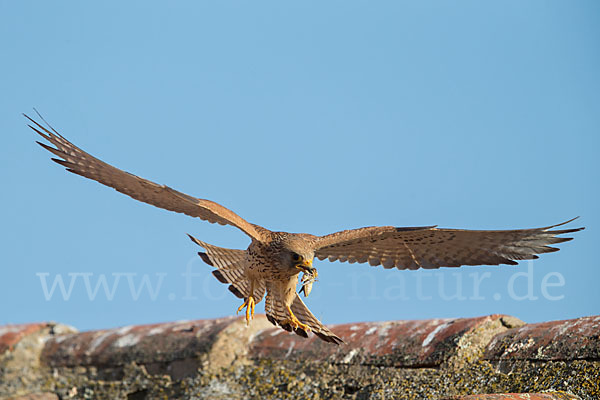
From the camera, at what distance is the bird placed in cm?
601

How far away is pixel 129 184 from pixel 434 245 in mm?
2502

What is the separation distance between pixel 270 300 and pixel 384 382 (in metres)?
1.13

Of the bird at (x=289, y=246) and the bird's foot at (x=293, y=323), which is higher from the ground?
the bird at (x=289, y=246)

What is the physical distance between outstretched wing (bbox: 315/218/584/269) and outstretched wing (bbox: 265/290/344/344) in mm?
495

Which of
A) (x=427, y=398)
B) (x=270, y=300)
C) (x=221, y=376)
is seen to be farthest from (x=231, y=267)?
(x=427, y=398)

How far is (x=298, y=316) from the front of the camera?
251 inches

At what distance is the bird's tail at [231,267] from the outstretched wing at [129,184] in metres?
0.26

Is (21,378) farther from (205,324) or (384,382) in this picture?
(384,382)

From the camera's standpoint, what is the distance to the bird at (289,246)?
6.01m

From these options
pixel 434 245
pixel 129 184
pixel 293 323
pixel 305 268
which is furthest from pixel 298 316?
pixel 129 184

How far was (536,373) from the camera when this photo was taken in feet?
17.3

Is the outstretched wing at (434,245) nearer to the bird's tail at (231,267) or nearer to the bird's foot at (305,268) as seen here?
the bird's foot at (305,268)

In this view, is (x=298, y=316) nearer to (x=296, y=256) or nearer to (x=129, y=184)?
(x=296, y=256)

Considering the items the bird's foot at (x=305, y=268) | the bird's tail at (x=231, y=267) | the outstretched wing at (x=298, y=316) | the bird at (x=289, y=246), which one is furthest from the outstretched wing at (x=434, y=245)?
the bird's tail at (x=231, y=267)
